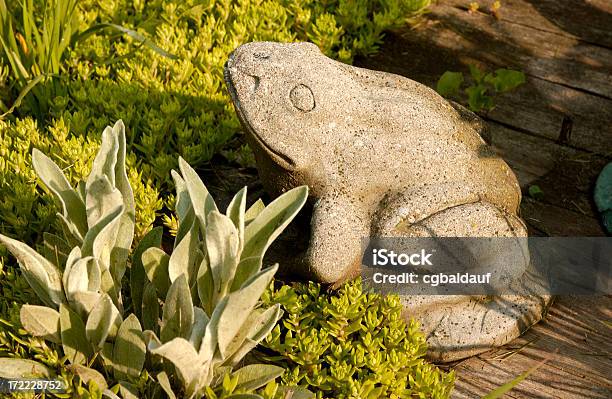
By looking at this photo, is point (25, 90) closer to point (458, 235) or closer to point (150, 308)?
point (150, 308)

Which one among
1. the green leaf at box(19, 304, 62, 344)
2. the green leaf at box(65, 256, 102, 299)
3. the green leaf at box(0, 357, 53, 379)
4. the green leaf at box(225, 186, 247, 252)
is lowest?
the green leaf at box(0, 357, 53, 379)

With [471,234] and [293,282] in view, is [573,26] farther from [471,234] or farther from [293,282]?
[293,282]

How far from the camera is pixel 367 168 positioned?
3018 mm

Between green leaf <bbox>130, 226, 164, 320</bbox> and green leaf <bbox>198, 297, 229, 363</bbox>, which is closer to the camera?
green leaf <bbox>198, 297, 229, 363</bbox>

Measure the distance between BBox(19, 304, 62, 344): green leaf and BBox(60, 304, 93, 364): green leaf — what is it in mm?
33

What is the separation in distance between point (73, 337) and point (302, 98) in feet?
3.82

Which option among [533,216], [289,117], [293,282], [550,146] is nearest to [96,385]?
→ [293,282]

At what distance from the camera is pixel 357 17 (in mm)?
4668

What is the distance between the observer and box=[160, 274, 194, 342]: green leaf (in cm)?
248

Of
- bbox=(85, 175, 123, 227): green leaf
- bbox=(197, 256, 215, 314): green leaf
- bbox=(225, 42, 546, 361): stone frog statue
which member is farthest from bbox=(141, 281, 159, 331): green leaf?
bbox=(225, 42, 546, 361): stone frog statue

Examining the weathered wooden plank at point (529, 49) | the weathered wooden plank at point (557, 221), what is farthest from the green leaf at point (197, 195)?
the weathered wooden plank at point (529, 49)

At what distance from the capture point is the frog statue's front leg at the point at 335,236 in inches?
116

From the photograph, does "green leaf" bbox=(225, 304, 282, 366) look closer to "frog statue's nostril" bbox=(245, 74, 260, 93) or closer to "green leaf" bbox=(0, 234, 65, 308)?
"green leaf" bbox=(0, 234, 65, 308)

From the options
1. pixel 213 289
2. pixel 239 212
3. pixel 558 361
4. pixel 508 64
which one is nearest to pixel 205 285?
pixel 213 289
